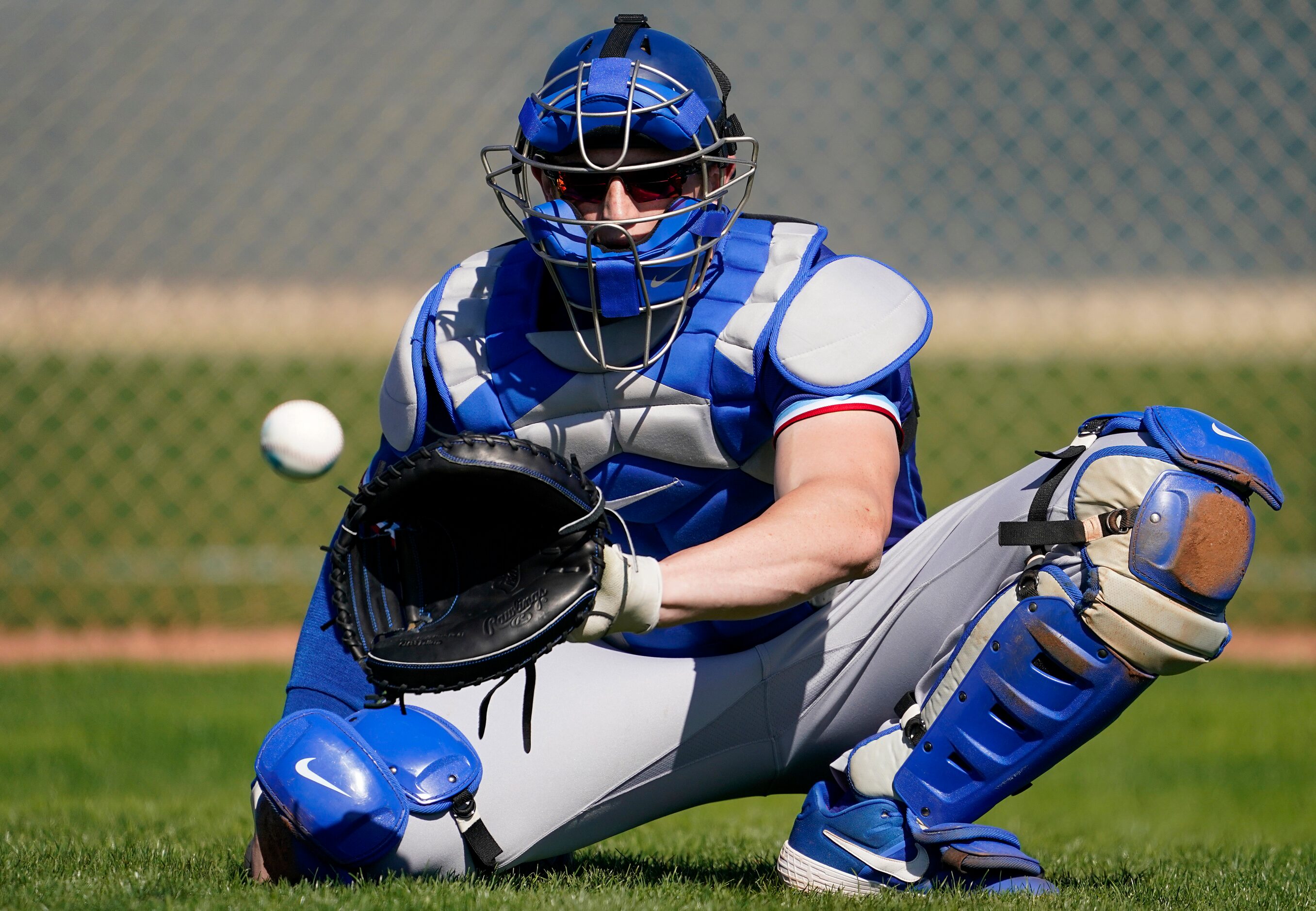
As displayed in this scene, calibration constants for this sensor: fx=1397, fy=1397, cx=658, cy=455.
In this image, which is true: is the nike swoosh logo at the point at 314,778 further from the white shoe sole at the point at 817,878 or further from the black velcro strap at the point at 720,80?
the black velcro strap at the point at 720,80

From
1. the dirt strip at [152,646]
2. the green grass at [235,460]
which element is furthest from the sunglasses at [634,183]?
the green grass at [235,460]

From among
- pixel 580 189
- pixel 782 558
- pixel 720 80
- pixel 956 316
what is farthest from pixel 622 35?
pixel 956 316

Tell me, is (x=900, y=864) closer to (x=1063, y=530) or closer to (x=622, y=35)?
(x=1063, y=530)

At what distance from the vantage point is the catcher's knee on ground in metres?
2.18

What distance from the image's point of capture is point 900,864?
235 centimetres

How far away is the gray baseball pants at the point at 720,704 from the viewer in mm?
2520

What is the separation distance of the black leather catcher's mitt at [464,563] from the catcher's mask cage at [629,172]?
50 centimetres

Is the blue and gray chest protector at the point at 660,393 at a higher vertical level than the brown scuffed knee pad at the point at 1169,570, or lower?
higher

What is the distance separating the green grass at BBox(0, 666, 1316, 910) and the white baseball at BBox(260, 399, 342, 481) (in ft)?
2.61

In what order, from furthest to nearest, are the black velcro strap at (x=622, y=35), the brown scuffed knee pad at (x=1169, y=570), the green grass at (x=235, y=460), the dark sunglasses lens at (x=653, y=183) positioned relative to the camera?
the green grass at (x=235, y=460) < the black velcro strap at (x=622, y=35) < the dark sunglasses lens at (x=653, y=183) < the brown scuffed knee pad at (x=1169, y=570)

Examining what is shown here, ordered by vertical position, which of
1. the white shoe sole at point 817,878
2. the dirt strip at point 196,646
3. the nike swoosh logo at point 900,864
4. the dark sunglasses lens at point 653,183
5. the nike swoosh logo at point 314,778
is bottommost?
the dirt strip at point 196,646

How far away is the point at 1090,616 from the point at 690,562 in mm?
660

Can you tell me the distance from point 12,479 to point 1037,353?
24.5ft

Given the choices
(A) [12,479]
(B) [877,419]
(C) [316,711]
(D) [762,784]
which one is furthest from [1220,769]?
(A) [12,479]
